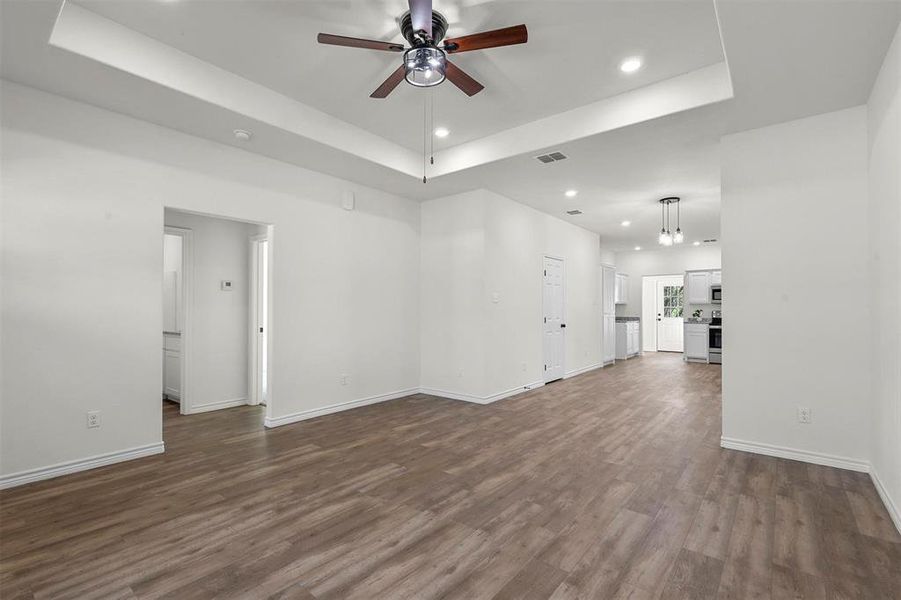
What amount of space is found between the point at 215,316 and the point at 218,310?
8 centimetres

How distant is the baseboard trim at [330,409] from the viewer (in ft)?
14.8

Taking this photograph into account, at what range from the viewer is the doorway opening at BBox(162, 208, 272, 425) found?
511 cm

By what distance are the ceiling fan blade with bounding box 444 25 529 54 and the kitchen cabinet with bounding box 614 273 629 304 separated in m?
9.09

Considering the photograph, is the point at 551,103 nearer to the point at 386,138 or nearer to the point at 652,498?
the point at 386,138

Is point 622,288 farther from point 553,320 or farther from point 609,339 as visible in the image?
point 553,320

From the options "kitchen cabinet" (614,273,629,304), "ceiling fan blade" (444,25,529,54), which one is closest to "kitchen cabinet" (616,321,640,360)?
"kitchen cabinet" (614,273,629,304)

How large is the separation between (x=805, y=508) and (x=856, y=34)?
287 cm

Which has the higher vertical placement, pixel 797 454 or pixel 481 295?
pixel 481 295

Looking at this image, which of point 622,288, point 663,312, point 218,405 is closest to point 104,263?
point 218,405

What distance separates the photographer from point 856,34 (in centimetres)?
245

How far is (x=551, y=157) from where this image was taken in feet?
14.4

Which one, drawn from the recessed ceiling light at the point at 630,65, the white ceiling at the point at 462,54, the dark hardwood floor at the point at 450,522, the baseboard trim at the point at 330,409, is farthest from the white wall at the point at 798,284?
the baseboard trim at the point at 330,409

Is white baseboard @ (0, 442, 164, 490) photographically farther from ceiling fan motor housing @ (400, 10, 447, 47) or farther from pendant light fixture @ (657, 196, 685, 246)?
pendant light fixture @ (657, 196, 685, 246)

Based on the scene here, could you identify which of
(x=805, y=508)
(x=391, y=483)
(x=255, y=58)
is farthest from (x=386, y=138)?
(x=805, y=508)
